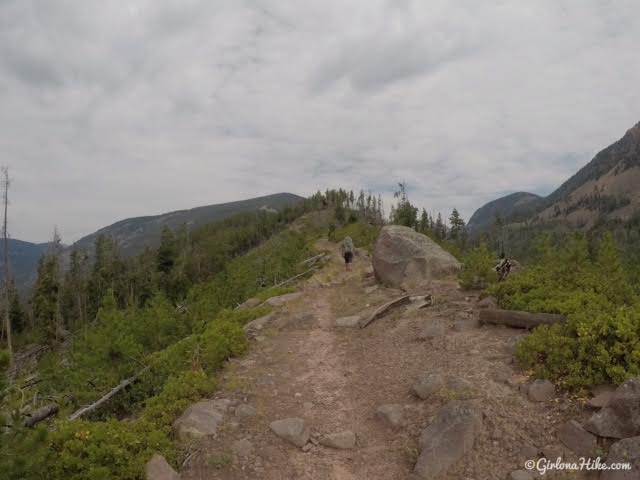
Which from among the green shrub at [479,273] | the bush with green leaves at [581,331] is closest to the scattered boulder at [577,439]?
the bush with green leaves at [581,331]

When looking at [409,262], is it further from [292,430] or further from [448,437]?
[448,437]

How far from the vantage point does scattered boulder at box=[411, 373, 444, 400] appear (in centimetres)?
912

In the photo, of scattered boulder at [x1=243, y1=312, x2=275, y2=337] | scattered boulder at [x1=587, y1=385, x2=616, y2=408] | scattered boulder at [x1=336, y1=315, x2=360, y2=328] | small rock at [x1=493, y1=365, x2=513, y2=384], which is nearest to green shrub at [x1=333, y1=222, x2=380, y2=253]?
scattered boulder at [x1=336, y1=315, x2=360, y2=328]

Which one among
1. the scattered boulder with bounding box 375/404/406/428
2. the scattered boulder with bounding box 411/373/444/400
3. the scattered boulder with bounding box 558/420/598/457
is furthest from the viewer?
the scattered boulder with bounding box 411/373/444/400

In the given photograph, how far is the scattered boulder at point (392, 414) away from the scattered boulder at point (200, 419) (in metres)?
3.43

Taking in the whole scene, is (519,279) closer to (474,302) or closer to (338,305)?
(474,302)

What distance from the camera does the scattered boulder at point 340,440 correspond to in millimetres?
8266

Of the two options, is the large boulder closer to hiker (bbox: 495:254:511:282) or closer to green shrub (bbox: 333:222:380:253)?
hiker (bbox: 495:254:511:282)

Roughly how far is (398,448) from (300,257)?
93.8 feet

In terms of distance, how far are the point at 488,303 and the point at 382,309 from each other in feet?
12.7

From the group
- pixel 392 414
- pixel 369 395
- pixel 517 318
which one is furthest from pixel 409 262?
pixel 392 414

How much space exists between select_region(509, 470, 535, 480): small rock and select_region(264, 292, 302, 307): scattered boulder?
13.3 meters

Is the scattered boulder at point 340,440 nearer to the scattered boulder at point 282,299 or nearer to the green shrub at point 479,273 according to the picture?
the green shrub at point 479,273

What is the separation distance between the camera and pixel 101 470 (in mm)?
6684
